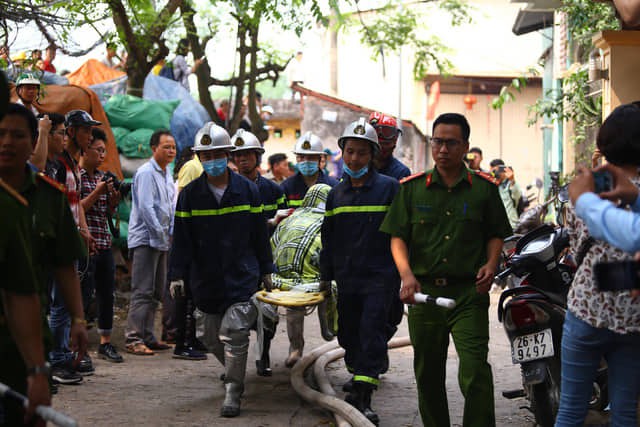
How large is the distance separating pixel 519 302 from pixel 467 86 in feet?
109

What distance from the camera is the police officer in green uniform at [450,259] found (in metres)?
5.52

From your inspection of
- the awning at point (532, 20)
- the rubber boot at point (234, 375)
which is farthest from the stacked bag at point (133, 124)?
the awning at point (532, 20)

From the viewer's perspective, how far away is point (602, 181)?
4.03 m

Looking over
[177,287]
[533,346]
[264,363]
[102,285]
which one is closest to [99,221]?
[102,285]

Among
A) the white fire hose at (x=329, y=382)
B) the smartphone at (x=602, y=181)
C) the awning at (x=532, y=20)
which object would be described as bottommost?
the white fire hose at (x=329, y=382)

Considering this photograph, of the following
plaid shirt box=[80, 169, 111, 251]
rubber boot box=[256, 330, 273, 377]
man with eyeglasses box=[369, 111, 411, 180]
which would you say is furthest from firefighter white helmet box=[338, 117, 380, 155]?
plaid shirt box=[80, 169, 111, 251]

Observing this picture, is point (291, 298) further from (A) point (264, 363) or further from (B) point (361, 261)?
(A) point (264, 363)

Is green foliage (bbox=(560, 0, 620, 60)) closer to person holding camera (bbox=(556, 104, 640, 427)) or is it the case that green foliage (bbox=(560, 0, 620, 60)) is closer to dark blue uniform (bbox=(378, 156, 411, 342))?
dark blue uniform (bbox=(378, 156, 411, 342))

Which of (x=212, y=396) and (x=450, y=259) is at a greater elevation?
(x=450, y=259)

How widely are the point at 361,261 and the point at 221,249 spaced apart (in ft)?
4.02

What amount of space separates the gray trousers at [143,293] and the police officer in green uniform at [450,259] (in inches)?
178

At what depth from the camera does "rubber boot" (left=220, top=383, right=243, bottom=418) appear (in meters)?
7.11

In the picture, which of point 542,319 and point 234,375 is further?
point 234,375

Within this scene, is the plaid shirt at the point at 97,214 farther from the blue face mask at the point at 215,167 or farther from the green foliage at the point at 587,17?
the green foliage at the point at 587,17
